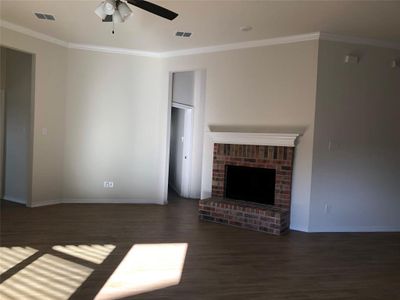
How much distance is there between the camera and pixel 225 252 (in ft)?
11.7

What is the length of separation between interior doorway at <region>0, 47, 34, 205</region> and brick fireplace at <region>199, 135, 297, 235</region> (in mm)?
3101

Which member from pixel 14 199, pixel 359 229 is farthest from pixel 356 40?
pixel 14 199

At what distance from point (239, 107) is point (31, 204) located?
376 cm

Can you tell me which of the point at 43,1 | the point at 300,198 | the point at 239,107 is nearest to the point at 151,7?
the point at 43,1

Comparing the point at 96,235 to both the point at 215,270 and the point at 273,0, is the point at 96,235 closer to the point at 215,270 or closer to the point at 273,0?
the point at 215,270

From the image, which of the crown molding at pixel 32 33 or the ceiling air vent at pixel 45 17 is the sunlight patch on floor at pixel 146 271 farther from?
the crown molding at pixel 32 33

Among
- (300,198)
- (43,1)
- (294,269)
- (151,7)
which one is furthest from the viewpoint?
(300,198)

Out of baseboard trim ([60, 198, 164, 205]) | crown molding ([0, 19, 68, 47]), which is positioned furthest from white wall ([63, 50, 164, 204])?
crown molding ([0, 19, 68, 47])

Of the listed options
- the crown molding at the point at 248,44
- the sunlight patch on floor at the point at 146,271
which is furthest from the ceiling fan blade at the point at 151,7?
the sunlight patch on floor at the point at 146,271

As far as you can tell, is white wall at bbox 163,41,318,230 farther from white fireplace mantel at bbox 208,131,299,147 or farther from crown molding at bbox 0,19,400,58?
white fireplace mantel at bbox 208,131,299,147

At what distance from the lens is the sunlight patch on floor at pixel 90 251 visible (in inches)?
128

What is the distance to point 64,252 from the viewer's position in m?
3.38

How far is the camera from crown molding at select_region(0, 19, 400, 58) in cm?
447

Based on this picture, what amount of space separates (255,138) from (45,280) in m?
3.24
